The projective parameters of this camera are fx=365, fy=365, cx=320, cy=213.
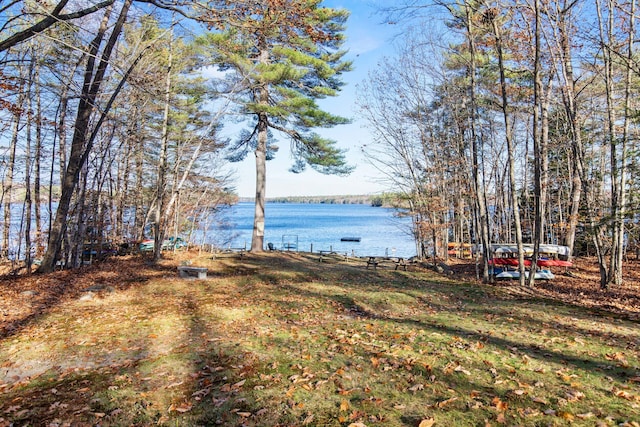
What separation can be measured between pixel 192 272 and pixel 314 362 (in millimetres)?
7682

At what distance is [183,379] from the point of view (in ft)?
13.9

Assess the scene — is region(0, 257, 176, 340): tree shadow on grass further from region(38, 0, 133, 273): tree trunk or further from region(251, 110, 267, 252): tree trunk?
region(251, 110, 267, 252): tree trunk

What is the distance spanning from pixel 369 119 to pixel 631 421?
14.3 m

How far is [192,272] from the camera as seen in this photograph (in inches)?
445

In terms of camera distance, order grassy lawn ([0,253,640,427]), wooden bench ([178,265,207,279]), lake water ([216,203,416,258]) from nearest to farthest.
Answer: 1. grassy lawn ([0,253,640,427])
2. wooden bench ([178,265,207,279])
3. lake water ([216,203,416,258])

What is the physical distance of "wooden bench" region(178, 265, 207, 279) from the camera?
1121 cm

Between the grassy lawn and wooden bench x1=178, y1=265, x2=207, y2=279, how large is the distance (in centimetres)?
240

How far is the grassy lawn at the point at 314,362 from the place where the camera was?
11.4 ft

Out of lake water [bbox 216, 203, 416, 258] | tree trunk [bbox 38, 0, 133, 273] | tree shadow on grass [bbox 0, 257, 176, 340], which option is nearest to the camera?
tree shadow on grass [bbox 0, 257, 176, 340]

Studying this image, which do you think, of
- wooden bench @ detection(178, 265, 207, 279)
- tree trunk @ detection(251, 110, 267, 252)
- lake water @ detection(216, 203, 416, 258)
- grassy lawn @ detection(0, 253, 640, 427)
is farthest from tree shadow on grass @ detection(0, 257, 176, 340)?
lake water @ detection(216, 203, 416, 258)

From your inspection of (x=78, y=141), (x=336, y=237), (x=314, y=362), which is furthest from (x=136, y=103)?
(x=336, y=237)

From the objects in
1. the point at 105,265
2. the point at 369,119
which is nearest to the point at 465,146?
the point at 369,119

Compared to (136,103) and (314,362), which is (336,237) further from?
(314,362)

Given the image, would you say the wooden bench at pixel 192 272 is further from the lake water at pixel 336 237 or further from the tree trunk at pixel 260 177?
the lake water at pixel 336 237
